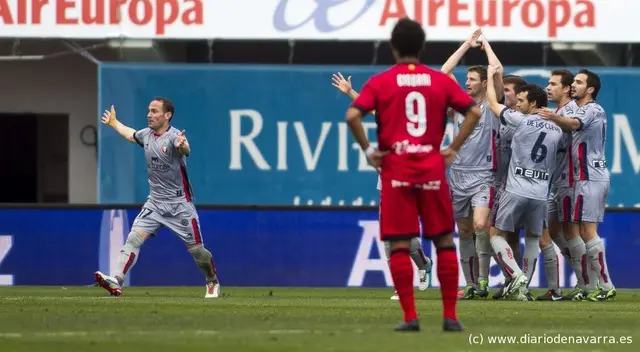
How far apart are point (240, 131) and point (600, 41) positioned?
5.30 m

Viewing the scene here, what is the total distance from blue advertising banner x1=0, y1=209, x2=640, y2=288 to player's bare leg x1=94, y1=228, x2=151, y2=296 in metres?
4.00

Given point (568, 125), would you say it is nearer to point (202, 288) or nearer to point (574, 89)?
point (574, 89)

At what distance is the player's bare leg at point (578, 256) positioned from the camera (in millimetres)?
16031

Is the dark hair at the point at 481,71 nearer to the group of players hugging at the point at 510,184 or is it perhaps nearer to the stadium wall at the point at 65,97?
the group of players hugging at the point at 510,184

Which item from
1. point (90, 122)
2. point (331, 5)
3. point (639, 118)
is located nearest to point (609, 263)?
point (639, 118)

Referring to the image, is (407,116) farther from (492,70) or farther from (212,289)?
(212,289)

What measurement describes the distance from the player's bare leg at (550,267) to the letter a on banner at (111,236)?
19.5 ft

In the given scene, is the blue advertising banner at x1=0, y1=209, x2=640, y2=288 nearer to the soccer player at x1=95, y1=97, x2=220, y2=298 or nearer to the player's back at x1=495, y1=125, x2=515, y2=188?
the soccer player at x1=95, y1=97, x2=220, y2=298

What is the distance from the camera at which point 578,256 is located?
16.1 meters

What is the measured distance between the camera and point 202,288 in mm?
19047

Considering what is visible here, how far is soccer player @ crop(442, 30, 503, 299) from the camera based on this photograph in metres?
15.6

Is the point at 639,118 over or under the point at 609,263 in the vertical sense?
over

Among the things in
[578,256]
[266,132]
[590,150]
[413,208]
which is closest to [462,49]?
[590,150]

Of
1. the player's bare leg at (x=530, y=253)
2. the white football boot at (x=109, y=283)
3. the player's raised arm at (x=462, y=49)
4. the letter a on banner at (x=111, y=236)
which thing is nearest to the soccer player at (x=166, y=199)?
the white football boot at (x=109, y=283)
